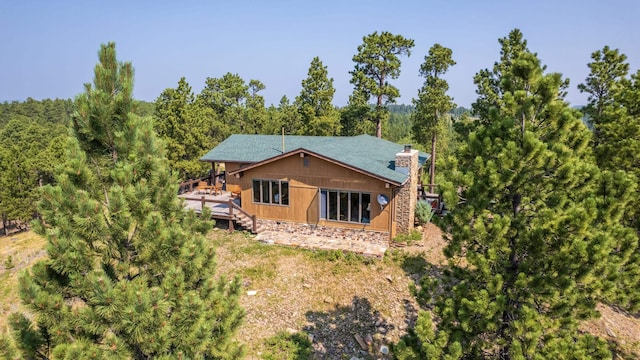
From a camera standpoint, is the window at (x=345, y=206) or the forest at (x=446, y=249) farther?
the window at (x=345, y=206)

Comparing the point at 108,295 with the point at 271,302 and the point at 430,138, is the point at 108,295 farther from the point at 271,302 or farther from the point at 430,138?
the point at 430,138

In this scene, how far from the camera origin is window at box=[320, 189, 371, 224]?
1756cm

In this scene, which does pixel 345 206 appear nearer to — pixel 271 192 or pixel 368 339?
pixel 271 192

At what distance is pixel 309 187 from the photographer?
18281 millimetres

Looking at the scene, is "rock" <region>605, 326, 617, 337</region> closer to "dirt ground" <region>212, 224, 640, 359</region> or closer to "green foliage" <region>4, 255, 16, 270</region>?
"dirt ground" <region>212, 224, 640, 359</region>

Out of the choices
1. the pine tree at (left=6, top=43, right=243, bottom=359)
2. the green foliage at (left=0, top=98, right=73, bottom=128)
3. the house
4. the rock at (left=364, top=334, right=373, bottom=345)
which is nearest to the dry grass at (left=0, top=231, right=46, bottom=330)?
the house

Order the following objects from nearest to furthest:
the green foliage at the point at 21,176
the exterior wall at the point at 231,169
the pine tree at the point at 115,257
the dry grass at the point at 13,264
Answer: the pine tree at the point at 115,257
the dry grass at the point at 13,264
the exterior wall at the point at 231,169
the green foliage at the point at 21,176

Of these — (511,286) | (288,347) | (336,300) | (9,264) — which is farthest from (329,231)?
(9,264)

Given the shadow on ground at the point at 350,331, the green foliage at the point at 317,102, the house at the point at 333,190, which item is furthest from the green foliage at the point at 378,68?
the shadow on ground at the point at 350,331

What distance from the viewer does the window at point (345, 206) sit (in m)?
17.6

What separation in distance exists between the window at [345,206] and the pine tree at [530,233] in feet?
34.3

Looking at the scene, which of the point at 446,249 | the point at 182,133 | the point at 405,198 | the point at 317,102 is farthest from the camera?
the point at 317,102

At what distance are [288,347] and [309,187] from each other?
28.4ft

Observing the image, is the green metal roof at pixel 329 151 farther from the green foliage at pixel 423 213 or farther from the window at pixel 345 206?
the green foliage at pixel 423 213
